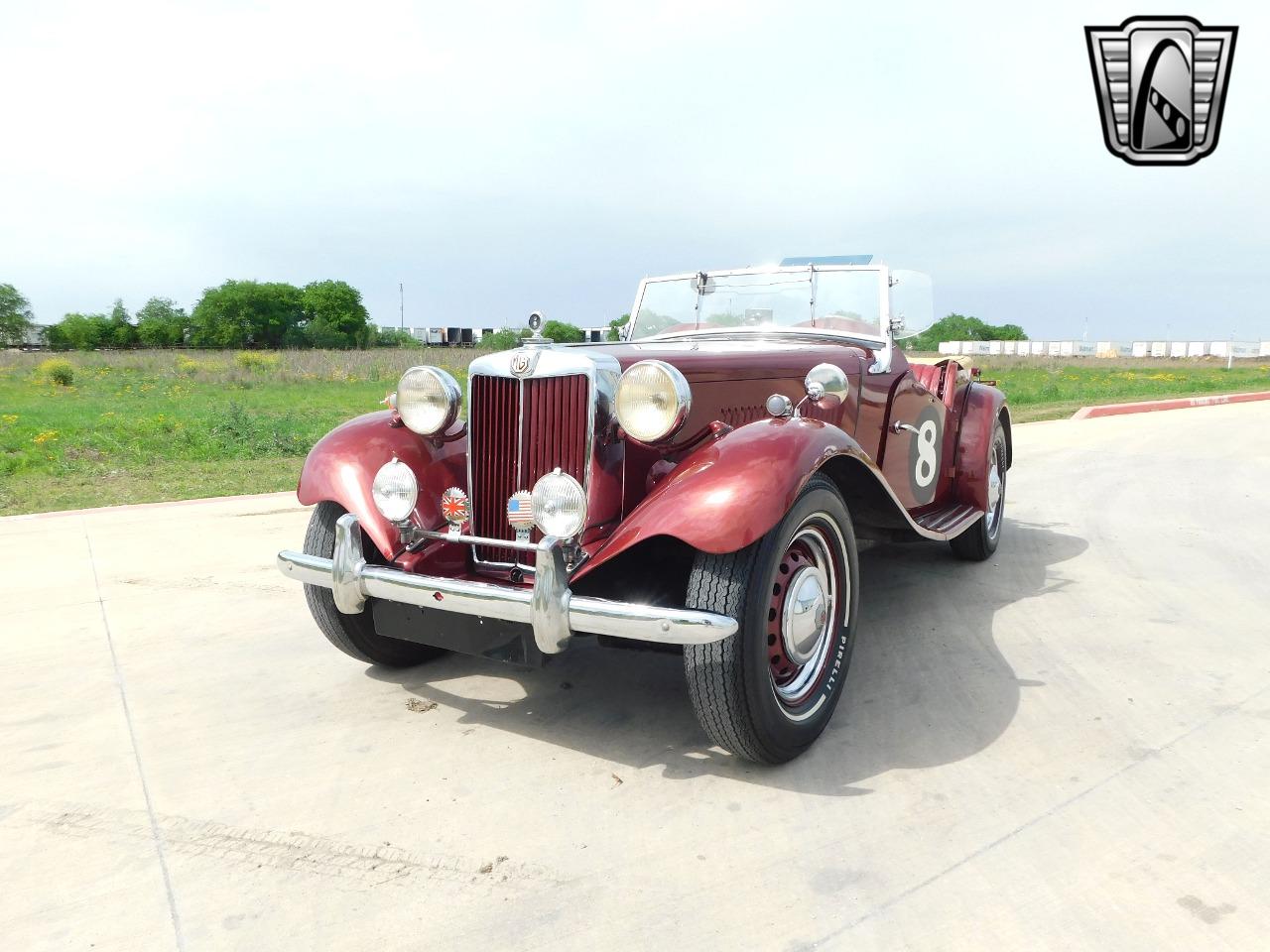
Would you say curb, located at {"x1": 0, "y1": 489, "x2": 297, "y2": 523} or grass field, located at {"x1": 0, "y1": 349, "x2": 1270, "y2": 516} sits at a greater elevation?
grass field, located at {"x1": 0, "y1": 349, "x2": 1270, "y2": 516}

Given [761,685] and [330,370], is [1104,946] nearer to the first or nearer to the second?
[761,685]

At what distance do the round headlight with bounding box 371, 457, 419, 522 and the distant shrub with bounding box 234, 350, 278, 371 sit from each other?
24.7m

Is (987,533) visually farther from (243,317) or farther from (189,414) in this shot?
(243,317)

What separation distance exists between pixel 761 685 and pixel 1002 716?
3.51ft

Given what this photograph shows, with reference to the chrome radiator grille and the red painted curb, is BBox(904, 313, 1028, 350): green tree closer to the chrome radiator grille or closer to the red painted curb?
the red painted curb

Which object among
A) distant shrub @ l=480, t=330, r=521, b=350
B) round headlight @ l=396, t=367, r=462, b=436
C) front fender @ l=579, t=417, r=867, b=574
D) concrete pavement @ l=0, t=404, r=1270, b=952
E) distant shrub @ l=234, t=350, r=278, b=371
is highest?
distant shrub @ l=234, t=350, r=278, b=371

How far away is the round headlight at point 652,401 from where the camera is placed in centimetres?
281

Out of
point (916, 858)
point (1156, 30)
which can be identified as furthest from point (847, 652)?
point (1156, 30)

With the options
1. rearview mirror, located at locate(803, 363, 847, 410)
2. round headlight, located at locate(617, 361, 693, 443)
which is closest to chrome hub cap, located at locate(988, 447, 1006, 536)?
Answer: rearview mirror, located at locate(803, 363, 847, 410)

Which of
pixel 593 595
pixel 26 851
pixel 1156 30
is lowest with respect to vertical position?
pixel 26 851

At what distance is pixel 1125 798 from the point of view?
99.7 inches

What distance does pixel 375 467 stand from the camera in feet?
10.8

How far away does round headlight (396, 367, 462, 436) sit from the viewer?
10.8 ft

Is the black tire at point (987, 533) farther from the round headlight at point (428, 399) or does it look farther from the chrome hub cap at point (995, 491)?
the round headlight at point (428, 399)
